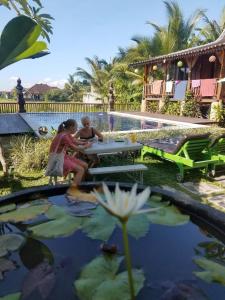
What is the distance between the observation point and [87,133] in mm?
6164

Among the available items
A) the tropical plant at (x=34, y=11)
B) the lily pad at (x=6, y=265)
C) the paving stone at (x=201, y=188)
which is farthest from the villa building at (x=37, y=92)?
the lily pad at (x=6, y=265)

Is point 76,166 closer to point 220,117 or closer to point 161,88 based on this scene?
point 220,117

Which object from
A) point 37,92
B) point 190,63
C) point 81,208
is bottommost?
point 81,208

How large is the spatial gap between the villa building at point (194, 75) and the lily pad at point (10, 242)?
41.1ft

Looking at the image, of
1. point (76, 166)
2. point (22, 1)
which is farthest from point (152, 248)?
point (76, 166)

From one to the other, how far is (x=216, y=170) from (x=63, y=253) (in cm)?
545

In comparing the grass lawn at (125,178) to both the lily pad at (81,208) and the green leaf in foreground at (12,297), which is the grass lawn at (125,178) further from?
the green leaf in foreground at (12,297)

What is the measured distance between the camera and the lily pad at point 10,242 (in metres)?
1.81

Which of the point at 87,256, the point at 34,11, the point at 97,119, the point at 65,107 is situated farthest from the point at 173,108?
the point at 87,256

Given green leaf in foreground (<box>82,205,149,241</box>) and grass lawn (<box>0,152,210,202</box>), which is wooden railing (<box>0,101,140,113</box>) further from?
green leaf in foreground (<box>82,205,149,241</box>)

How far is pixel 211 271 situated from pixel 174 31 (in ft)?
88.3

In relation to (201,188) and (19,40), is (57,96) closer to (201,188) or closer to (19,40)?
(201,188)

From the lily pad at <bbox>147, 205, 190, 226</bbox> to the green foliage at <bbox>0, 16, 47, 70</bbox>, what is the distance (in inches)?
60.1

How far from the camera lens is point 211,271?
1572 millimetres
